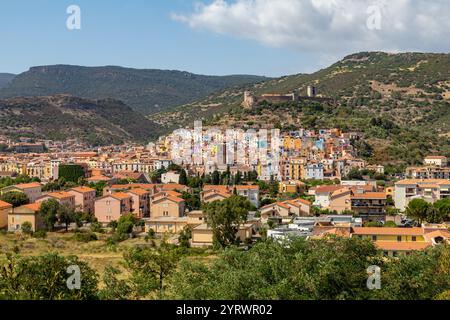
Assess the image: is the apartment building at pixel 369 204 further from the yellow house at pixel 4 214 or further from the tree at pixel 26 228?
the yellow house at pixel 4 214

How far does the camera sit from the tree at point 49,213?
31297 mm

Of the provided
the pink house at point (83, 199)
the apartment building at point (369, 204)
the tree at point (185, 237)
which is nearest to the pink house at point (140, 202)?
the pink house at point (83, 199)

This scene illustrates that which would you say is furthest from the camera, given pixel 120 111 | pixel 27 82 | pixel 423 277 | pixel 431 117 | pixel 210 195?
pixel 27 82

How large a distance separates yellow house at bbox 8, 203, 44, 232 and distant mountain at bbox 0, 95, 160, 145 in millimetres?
67466

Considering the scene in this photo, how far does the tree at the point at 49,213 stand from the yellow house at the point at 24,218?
1.17ft

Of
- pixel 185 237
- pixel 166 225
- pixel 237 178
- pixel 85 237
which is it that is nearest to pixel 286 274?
pixel 185 237

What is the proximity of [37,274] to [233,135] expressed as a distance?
48112 mm

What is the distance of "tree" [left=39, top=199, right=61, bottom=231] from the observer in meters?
31.3

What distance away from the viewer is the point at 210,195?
37.2 m

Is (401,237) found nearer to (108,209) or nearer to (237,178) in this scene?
(108,209)

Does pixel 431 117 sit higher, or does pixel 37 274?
pixel 431 117

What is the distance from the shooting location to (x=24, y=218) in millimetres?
31438
